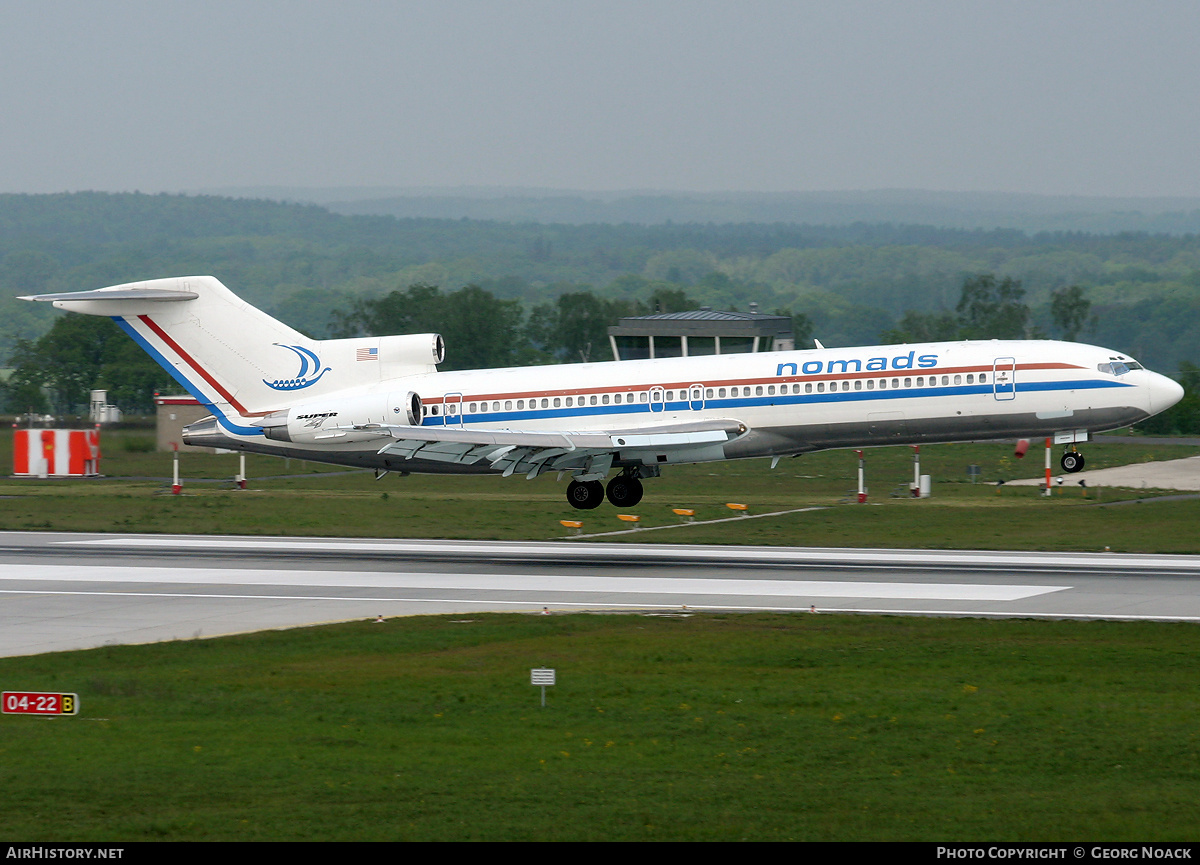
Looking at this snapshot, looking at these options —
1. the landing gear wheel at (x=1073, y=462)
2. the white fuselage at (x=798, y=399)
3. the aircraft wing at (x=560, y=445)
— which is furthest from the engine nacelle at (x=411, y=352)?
the landing gear wheel at (x=1073, y=462)

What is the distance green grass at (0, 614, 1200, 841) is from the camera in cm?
1378

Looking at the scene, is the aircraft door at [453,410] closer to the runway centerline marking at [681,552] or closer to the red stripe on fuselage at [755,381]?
the red stripe on fuselage at [755,381]

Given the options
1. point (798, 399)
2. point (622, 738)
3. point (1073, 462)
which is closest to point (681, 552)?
point (798, 399)

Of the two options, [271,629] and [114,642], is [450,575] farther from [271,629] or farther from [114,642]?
[114,642]

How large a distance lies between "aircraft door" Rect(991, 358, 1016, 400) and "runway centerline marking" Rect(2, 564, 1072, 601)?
6.24 metres

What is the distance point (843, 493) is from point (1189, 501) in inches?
516

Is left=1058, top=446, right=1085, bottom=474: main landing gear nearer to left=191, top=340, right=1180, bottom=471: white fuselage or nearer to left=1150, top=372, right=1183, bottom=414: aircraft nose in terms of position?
left=191, top=340, right=1180, bottom=471: white fuselage

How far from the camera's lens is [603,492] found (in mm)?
40250

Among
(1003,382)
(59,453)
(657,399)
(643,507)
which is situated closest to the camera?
(1003,382)

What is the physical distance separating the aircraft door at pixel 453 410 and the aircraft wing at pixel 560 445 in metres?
1.33

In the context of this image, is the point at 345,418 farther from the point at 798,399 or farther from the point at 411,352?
the point at 798,399

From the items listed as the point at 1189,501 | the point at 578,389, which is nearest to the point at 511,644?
the point at 578,389

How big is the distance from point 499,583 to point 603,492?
24.0ft

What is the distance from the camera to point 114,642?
2538 centimetres
